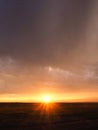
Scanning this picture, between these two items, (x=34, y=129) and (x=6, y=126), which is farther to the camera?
(x=6, y=126)

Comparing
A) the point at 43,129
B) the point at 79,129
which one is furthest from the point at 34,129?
the point at 79,129

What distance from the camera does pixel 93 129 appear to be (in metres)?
35.2

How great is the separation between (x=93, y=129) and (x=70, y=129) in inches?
118

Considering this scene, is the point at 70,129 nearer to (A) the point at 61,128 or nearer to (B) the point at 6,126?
(A) the point at 61,128

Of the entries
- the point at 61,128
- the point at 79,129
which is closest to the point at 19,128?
the point at 61,128

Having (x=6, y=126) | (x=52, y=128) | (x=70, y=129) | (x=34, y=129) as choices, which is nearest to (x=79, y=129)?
(x=70, y=129)

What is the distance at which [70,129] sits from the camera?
116ft

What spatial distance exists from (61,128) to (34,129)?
3.68 meters

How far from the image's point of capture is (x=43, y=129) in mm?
35031

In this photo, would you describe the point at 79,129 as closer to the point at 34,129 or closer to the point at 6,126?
the point at 34,129

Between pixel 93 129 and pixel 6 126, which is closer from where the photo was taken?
pixel 93 129

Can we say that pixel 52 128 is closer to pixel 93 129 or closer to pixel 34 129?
pixel 34 129

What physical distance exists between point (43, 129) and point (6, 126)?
659cm

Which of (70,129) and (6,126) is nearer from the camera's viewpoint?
(70,129)
